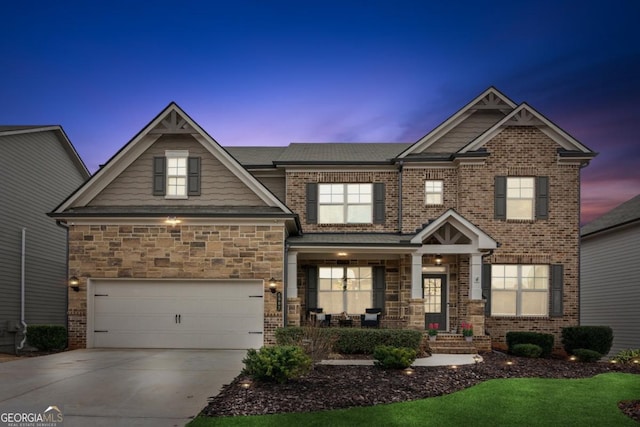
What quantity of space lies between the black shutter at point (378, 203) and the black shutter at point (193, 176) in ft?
22.8

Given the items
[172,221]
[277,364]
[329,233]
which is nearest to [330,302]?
[329,233]

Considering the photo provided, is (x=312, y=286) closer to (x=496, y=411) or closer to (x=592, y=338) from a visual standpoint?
(x=592, y=338)

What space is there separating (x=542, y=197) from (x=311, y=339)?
1094 cm

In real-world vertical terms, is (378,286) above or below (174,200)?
below

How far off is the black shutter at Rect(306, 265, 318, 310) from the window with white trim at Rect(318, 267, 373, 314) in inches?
5.5

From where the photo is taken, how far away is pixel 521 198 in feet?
59.2

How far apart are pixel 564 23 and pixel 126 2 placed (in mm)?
18926

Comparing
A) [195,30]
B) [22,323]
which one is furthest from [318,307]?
[195,30]

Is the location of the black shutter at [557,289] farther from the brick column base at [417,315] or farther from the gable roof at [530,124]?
the brick column base at [417,315]

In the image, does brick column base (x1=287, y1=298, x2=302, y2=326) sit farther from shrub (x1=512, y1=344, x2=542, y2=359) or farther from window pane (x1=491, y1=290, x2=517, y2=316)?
window pane (x1=491, y1=290, x2=517, y2=316)

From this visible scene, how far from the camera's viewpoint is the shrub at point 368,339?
13977 millimetres

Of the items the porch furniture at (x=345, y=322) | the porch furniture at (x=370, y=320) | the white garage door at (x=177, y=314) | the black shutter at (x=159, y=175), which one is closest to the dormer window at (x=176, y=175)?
the black shutter at (x=159, y=175)

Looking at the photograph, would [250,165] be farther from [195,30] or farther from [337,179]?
[195,30]

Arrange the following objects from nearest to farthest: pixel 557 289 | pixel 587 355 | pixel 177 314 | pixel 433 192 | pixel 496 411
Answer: pixel 496 411 → pixel 587 355 → pixel 177 314 → pixel 557 289 → pixel 433 192
